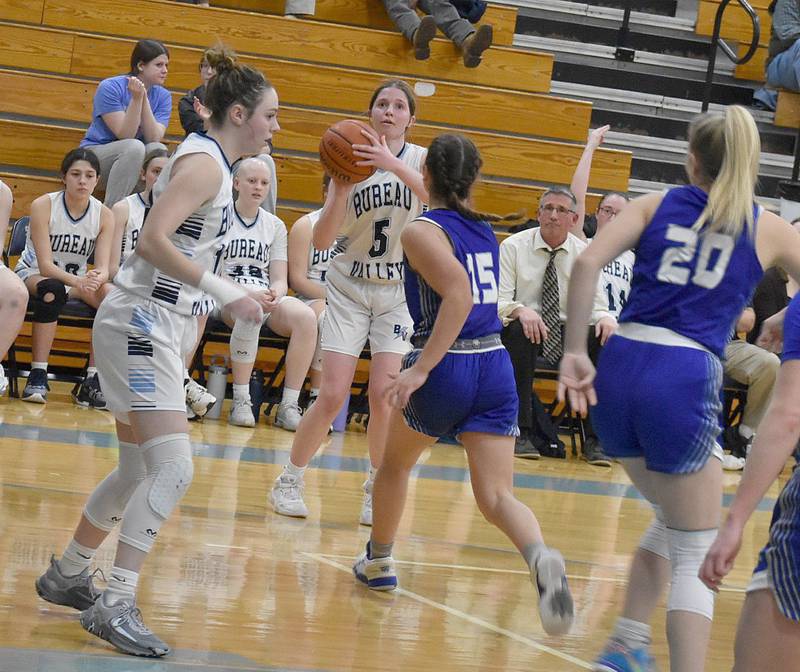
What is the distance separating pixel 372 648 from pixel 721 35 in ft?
30.5

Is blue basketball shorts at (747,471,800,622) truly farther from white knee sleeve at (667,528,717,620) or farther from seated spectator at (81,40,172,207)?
seated spectator at (81,40,172,207)

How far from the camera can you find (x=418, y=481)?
21.5 ft

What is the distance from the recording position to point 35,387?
24.4 feet

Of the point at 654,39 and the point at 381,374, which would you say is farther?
the point at 654,39

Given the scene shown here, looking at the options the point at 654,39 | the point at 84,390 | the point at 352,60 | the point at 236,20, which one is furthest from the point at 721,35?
the point at 84,390

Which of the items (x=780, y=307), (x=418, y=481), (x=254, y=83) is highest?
(x=254, y=83)

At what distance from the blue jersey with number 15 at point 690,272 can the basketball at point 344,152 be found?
1.69 meters

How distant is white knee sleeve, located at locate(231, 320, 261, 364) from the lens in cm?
759

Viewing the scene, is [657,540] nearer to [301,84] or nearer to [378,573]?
[378,573]

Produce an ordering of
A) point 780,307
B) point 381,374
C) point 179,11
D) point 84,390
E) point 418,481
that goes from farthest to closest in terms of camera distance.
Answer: point 179,11 < point 780,307 < point 84,390 < point 418,481 < point 381,374

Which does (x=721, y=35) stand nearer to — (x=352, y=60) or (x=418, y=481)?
(x=352, y=60)

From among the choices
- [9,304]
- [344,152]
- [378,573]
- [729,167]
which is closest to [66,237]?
[9,304]

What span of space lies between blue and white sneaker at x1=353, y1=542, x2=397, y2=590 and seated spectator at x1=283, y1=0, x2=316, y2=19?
676cm

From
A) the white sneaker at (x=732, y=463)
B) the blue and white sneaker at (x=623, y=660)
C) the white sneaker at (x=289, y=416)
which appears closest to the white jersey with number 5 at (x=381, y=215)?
the blue and white sneaker at (x=623, y=660)
